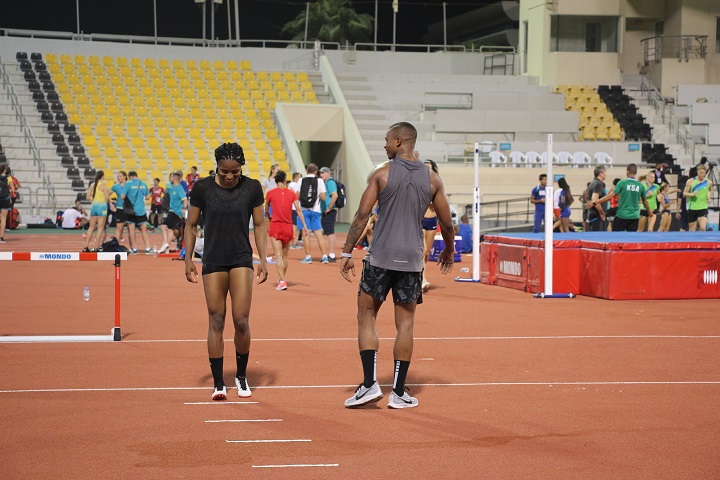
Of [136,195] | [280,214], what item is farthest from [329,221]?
[280,214]

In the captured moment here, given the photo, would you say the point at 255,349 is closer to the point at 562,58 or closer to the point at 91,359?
the point at 91,359

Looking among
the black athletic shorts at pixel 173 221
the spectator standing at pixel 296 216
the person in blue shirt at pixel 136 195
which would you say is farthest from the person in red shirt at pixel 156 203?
the black athletic shorts at pixel 173 221

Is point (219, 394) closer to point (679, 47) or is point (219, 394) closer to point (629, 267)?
point (629, 267)

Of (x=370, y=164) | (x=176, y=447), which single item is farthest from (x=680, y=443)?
(x=370, y=164)

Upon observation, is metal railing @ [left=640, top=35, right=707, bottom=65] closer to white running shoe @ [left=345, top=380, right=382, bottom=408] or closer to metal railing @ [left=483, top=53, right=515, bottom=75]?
metal railing @ [left=483, top=53, right=515, bottom=75]

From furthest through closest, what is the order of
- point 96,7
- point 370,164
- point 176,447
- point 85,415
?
1. point 96,7
2. point 370,164
3. point 85,415
4. point 176,447

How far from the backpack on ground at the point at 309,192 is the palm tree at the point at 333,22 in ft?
130

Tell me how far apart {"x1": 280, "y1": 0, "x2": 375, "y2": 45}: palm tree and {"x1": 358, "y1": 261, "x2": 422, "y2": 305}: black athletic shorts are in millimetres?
53419

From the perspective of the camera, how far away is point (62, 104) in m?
39.8

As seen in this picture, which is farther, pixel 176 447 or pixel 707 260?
pixel 707 260

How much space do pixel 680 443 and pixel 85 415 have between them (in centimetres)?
396

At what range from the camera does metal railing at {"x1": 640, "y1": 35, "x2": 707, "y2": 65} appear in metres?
43.3

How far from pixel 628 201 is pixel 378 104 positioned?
73.2 feet

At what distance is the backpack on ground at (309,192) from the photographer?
21375 millimetres
